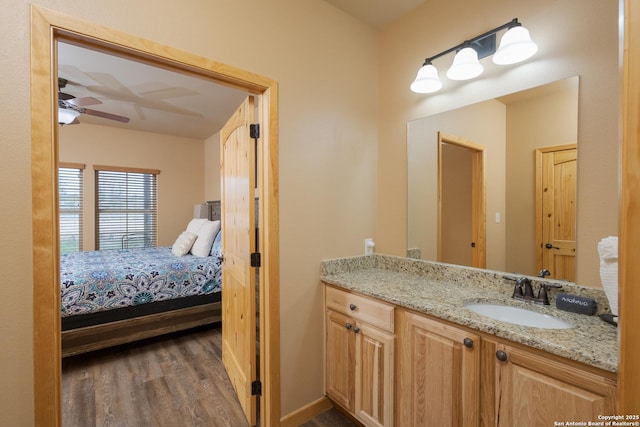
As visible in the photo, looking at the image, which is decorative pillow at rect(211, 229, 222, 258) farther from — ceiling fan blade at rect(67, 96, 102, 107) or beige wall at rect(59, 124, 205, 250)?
beige wall at rect(59, 124, 205, 250)

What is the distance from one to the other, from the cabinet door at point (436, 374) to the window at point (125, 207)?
16.9 ft

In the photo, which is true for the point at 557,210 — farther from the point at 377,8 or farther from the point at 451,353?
the point at 377,8

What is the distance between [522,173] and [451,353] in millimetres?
1075

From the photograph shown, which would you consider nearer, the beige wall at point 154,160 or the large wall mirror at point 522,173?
the large wall mirror at point 522,173

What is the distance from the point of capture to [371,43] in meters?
2.24

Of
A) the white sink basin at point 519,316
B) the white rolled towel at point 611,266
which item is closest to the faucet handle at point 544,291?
the white sink basin at point 519,316

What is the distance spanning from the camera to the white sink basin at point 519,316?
1.27 m

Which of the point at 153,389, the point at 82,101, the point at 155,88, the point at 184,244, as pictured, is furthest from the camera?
the point at 184,244

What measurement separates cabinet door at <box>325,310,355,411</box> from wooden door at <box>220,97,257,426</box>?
0.49 m

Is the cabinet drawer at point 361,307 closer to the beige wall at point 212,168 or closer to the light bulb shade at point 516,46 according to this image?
the light bulb shade at point 516,46

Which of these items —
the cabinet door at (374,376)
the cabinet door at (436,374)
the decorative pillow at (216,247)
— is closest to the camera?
the cabinet door at (436,374)

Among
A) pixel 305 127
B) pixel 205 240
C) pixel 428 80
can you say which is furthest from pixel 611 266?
pixel 205 240

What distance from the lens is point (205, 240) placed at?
3775 mm

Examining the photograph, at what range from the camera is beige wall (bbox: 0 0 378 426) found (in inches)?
41.3
